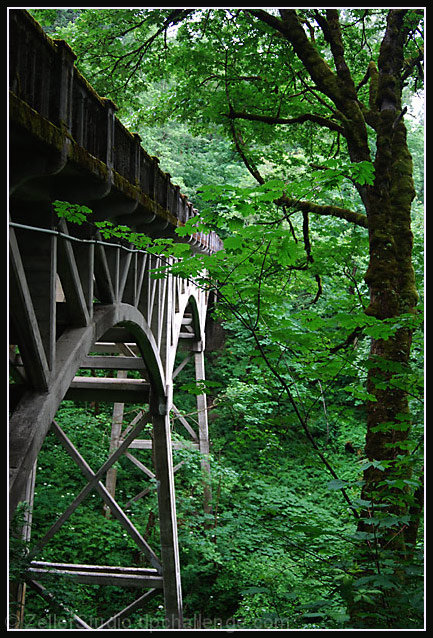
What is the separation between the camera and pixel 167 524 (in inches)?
360

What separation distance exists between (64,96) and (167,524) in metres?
7.87

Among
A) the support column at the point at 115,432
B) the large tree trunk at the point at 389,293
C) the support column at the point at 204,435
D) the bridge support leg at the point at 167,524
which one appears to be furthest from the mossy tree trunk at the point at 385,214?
the support column at the point at 115,432

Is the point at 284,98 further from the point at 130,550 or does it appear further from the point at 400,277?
the point at 130,550

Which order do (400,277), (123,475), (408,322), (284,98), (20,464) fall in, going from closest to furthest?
(20,464), (408,322), (400,277), (284,98), (123,475)

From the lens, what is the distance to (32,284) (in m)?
3.64

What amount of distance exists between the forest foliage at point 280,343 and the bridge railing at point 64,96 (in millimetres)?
665

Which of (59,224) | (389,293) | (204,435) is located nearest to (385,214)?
(389,293)

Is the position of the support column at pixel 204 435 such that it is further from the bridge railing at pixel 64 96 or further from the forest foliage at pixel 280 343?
the bridge railing at pixel 64 96

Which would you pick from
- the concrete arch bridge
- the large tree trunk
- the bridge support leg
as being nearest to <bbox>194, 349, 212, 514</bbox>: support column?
the bridge support leg

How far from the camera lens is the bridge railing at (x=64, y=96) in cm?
278

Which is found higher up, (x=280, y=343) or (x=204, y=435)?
(x=280, y=343)

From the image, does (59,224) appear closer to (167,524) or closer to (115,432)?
(167,524)
